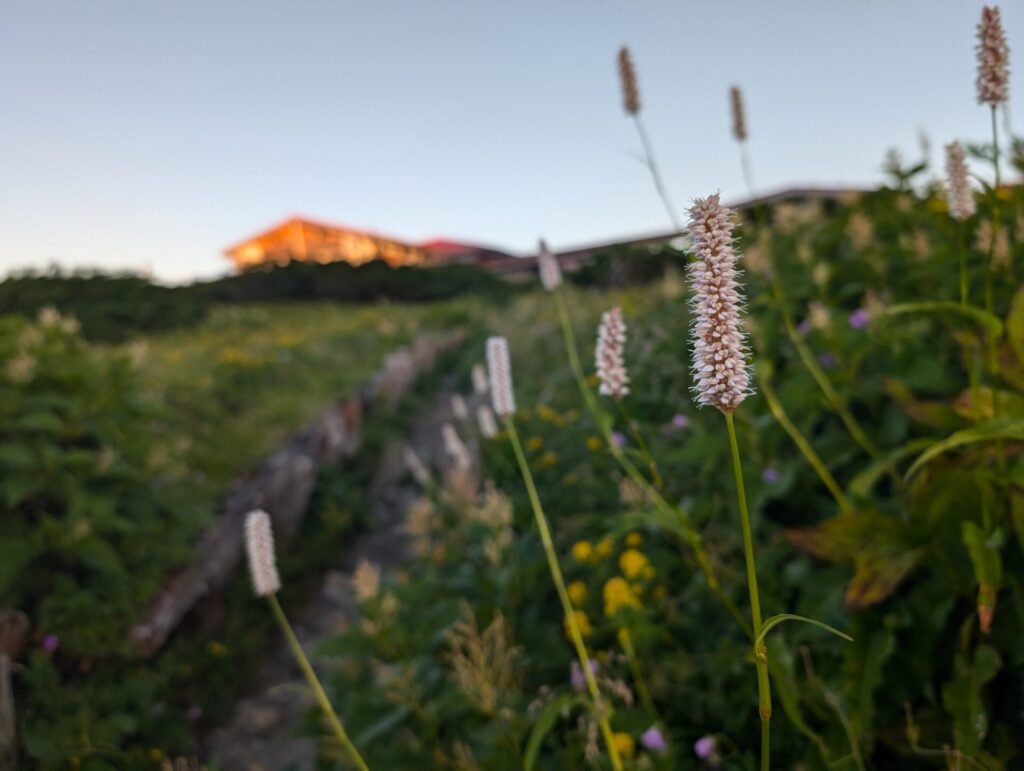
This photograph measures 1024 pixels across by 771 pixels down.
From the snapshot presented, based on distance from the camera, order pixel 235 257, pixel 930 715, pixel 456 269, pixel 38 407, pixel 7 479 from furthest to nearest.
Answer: pixel 235 257 < pixel 456 269 < pixel 38 407 < pixel 7 479 < pixel 930 715

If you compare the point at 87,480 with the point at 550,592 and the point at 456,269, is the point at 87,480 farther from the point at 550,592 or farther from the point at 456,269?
the point at 456,269

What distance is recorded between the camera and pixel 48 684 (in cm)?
311

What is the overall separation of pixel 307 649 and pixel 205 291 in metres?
10.8

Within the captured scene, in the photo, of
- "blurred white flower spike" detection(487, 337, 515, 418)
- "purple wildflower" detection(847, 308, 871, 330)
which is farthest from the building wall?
"blurred white flower spike" detection(487, 337, 515, 418)

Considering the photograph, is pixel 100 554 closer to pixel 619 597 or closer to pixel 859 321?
pixel 619 597

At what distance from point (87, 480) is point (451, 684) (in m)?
2.57

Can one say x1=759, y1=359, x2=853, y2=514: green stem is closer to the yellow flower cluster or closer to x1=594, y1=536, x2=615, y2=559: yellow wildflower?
the yellow flower cluster

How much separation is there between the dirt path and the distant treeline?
4.55 metres

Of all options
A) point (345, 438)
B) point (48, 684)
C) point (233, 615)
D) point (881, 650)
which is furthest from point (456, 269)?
point (881, 650)

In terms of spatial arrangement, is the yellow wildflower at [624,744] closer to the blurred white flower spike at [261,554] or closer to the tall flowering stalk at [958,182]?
the blurred white flower spike at [261,554]

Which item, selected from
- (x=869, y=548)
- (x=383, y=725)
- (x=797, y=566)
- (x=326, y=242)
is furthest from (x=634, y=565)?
(x=326, y=242)

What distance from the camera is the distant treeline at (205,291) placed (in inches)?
375

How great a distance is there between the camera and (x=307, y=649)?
429 centimetres

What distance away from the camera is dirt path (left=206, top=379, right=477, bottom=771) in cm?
342
